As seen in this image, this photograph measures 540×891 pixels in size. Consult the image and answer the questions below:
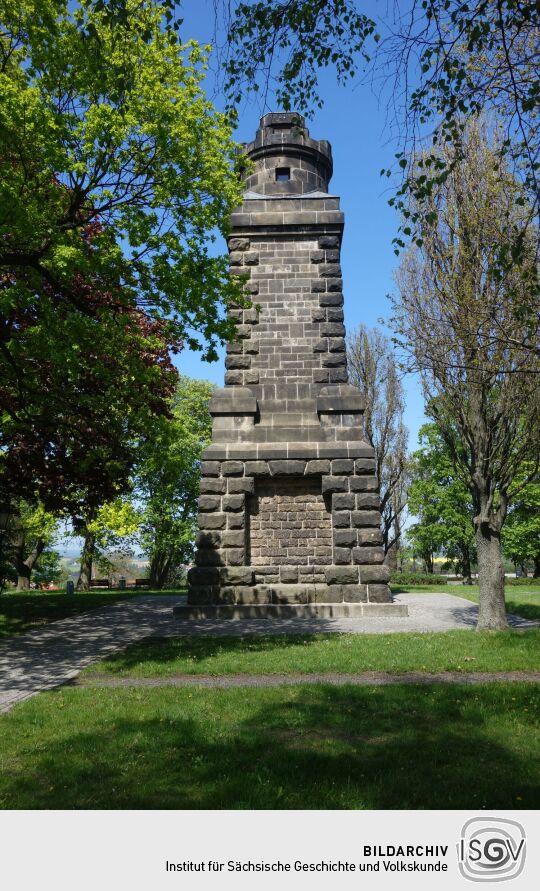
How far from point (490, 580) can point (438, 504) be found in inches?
1073

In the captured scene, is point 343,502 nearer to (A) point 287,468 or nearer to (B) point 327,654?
(A) point 287,468

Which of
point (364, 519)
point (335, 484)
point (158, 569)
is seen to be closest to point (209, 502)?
point (335, 484)

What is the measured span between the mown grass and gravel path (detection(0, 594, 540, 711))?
0.62 m

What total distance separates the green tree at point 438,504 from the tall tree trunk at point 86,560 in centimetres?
2004

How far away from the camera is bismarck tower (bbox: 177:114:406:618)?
42.8 feet

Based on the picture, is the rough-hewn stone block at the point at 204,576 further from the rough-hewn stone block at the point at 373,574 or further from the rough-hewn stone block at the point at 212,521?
the rough-hewn stone block at the point at 373,574

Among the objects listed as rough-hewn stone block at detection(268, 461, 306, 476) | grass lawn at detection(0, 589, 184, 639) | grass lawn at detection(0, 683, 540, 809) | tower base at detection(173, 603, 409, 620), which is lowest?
grass lawn at detection(0, 683, 540, 809)

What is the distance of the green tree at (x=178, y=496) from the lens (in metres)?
32.4

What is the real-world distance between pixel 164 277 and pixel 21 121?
3023mm

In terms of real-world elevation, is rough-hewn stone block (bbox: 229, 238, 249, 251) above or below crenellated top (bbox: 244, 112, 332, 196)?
below

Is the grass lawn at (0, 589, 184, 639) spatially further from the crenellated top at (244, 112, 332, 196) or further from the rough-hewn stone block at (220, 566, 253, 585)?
the crenellated top at (244, 112, 332, 196)

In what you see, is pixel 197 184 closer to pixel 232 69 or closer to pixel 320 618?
pixel 232 69
